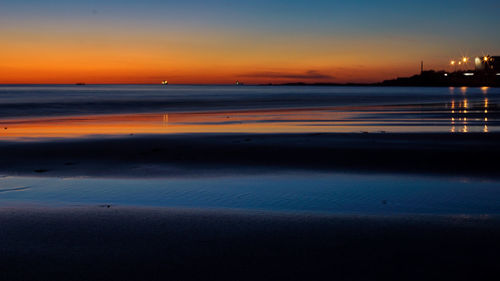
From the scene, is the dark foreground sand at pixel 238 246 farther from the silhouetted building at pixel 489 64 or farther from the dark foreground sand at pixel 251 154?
the silhouetted building at pixel 489 64

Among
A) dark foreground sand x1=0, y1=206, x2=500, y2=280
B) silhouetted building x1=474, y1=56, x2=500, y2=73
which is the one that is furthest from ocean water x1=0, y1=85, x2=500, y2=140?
silhouetted building x1=474, y1=56, x2=500, y2=73

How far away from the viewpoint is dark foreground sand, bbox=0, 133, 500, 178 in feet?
30.2

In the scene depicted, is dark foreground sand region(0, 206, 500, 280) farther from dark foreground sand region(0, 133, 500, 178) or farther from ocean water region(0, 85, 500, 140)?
ocean water region(0, 85, 500, 140)

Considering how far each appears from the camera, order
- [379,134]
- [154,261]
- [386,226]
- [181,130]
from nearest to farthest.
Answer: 1. [154,261]
2. [386,226]
3. [379,134]
4. [181,130]

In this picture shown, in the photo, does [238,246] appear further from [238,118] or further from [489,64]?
[489,64]

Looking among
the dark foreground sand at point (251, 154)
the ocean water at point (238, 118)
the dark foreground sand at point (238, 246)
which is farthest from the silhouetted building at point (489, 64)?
the dark foreground sand at point (238, 246)

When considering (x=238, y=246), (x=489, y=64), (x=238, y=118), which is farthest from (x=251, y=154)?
(x=489, y=64)

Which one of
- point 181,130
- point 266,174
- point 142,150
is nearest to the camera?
point 266,174

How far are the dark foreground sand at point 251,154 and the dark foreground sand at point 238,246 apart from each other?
3266 millimetres

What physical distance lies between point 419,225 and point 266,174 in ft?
12.3

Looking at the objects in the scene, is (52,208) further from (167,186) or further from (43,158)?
(43,158)

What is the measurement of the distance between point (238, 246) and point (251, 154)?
256 inches

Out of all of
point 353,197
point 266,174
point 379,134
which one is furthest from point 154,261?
point 379,134

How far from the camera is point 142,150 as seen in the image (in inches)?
465
